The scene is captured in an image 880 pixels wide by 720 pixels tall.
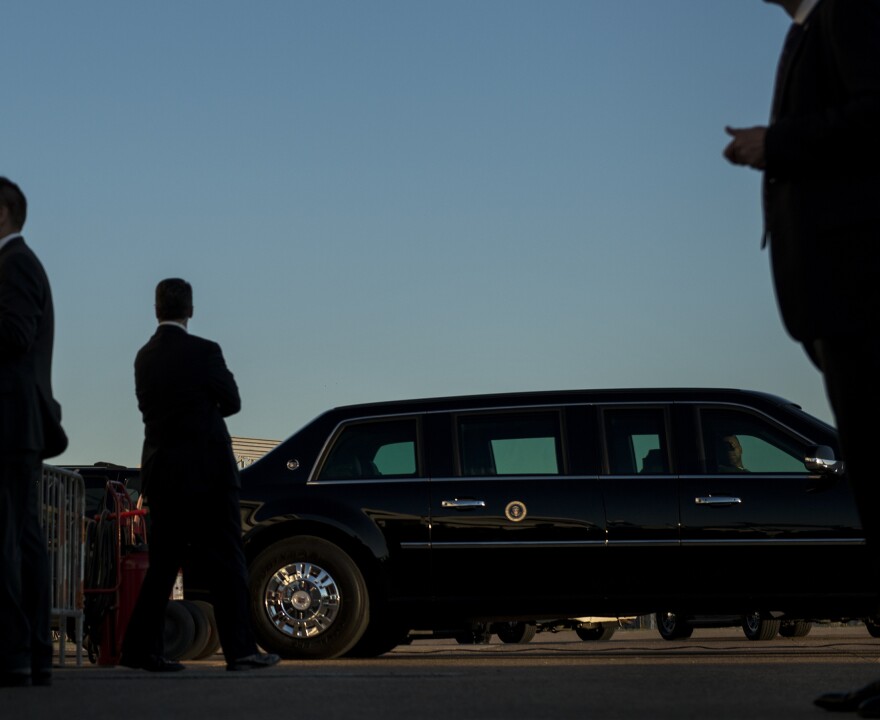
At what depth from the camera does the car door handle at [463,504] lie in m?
10.4

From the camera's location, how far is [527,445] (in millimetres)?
10609

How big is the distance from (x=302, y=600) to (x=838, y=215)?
6510mm

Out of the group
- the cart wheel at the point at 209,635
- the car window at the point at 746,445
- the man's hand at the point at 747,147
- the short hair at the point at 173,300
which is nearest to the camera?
the man's hand at the point at 747,147

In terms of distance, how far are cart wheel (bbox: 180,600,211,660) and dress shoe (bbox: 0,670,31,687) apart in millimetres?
5833

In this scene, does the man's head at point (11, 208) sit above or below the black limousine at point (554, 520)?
above

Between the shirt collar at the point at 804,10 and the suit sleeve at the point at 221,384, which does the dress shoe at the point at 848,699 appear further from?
the suit sleeve at the point at 221,384

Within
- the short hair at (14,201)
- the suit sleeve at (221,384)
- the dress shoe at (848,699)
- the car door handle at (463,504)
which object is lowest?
the dress shoe at (848,699)

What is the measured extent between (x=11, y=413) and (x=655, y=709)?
2.78 m

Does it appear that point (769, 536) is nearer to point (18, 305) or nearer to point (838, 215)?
point (18, 305)

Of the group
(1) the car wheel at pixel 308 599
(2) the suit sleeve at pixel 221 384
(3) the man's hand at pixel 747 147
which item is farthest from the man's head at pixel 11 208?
(1) the car wheel at pixel 308 599

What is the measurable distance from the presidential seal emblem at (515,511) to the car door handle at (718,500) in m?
1.06

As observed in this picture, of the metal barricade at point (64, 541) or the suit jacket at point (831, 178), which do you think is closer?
the suit jacket at point (831, 178)

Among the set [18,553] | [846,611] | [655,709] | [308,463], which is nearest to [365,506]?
[308,463]

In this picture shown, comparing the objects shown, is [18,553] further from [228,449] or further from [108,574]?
[108,574]
